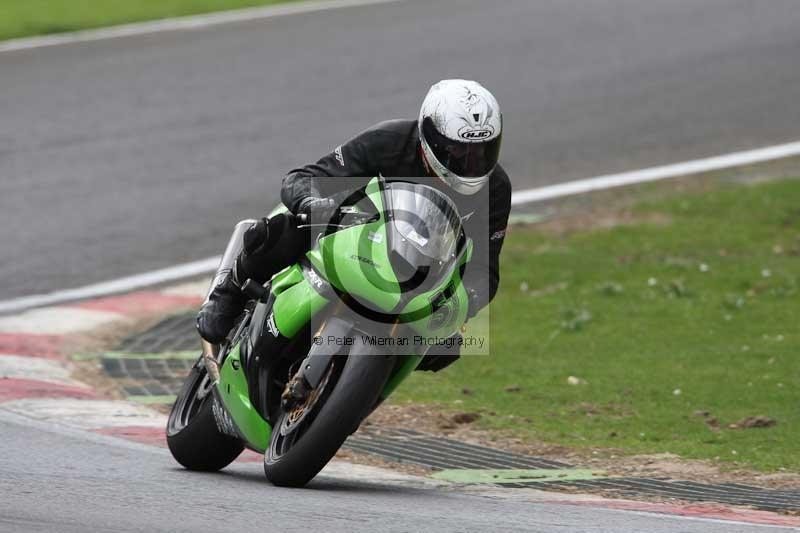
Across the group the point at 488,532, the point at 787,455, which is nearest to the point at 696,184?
the point at 787,455

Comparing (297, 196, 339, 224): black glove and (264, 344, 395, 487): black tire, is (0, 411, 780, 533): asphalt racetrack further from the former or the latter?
(297, 196, 339, 224): black glove

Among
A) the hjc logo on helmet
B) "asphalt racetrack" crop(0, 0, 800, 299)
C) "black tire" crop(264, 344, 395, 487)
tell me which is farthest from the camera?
"asphalt racetrack" crop(0, 0, 800, 299)

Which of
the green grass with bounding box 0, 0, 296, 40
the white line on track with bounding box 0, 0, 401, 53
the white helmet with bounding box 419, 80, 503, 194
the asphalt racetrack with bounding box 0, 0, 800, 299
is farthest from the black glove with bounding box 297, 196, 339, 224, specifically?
the green grass with bounding box 0, 0, 296, 40

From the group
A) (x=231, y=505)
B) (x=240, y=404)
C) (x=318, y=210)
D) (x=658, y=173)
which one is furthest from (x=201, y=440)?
(x=658, y=173)

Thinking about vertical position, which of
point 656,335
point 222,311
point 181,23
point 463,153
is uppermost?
point 463,153

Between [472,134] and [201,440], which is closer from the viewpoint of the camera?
[472,134]

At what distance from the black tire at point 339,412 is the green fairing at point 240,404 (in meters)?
0.33

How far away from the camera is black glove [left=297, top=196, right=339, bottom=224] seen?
225 inches

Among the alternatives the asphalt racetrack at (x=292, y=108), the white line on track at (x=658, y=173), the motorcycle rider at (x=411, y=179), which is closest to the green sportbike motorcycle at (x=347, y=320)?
the motorcycle rider at (x=411, y=179)

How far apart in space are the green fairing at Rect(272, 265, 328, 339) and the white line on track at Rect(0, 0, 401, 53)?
37.9 feet

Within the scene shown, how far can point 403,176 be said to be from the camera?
6.01 m

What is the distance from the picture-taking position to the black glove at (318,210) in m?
5.72

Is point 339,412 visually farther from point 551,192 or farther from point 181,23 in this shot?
point 181,23

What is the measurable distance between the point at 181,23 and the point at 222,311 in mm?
11853
